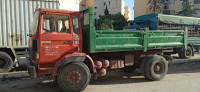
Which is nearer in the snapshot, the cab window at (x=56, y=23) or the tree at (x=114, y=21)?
the cab window at (x=56, y=23)

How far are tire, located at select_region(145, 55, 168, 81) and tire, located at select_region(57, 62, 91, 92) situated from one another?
92.6 inches

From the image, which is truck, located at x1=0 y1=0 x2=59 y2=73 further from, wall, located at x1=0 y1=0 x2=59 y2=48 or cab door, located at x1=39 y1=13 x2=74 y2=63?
cab door, located at x1=39 y1=13 x2=74 y2=63

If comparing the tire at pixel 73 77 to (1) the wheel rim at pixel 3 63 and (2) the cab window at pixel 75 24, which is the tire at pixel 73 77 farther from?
(1) the wheel rim at pixel 3 63

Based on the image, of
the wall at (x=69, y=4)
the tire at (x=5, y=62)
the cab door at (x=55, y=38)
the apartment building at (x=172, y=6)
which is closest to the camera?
the cab door at (x=55, y=38)

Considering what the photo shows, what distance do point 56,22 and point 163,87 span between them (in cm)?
373

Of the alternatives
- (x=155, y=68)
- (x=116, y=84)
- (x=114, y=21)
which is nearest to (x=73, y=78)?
(x=116, y=84)

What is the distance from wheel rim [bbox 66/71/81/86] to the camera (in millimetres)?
5180

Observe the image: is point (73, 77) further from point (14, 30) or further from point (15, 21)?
point (15, 21)

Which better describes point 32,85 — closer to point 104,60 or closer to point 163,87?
point 104,60

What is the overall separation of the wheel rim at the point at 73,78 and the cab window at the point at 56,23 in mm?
1204

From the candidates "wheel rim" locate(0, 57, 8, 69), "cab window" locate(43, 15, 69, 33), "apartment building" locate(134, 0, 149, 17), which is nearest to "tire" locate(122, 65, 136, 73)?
"cab window" locate(43, 15, 69, 33)

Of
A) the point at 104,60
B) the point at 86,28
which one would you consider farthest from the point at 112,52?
the point at 86,28

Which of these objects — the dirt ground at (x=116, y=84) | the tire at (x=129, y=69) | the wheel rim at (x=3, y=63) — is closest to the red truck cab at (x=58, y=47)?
the dirt ground at (x=116, y=84)

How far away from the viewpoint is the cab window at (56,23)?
5.07m
